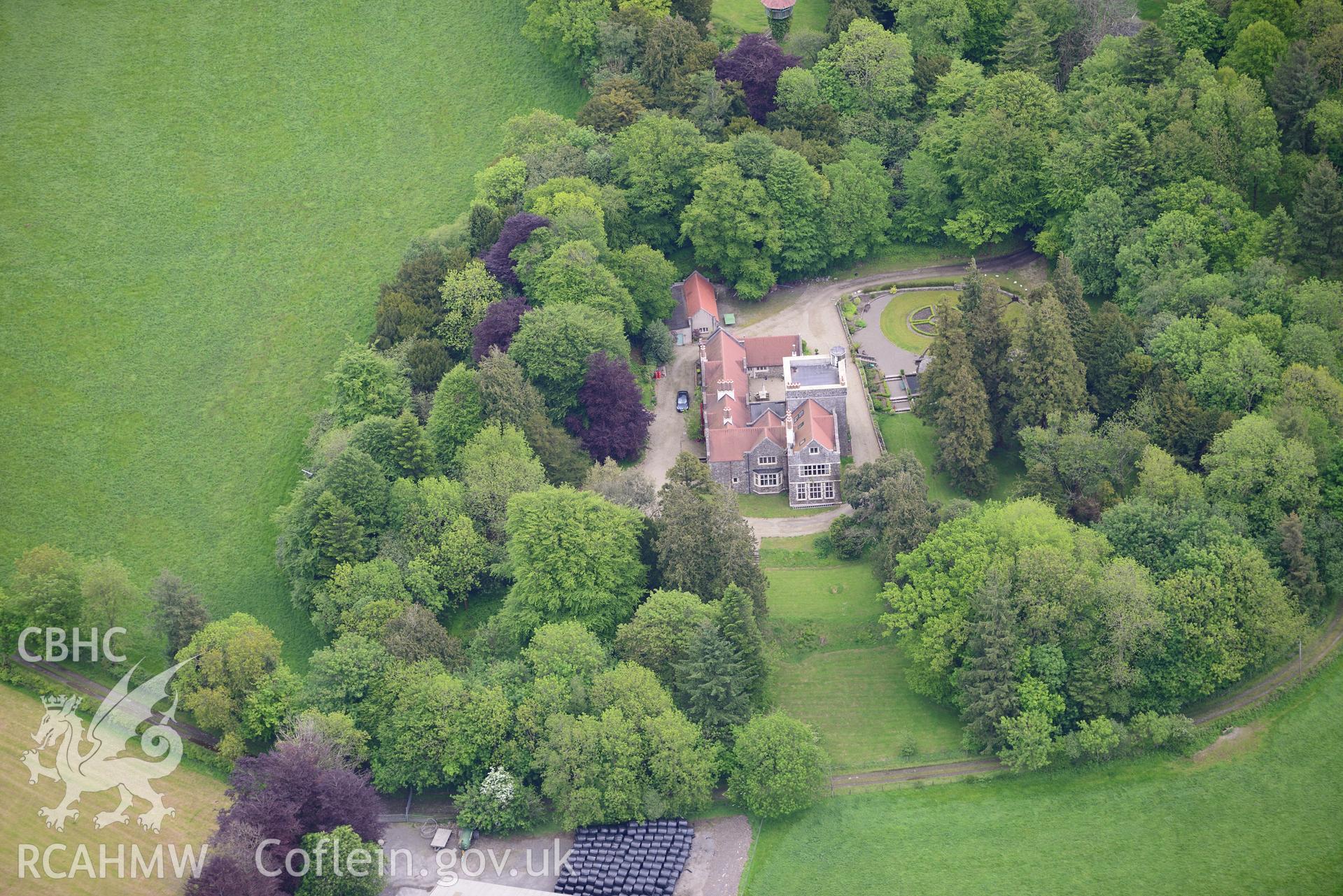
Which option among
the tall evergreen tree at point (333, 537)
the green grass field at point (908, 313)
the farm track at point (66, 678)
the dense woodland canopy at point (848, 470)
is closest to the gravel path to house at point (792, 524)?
the dense woodland canopy at point (848, 470)

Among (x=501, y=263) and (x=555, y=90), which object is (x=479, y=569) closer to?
(x=501, y=263)

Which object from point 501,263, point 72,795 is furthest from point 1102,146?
point 72,795

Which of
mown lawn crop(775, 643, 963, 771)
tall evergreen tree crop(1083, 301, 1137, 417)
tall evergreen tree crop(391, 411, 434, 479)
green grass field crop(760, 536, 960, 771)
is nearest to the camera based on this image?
mown lawn crop(775, 643, 963, 771)

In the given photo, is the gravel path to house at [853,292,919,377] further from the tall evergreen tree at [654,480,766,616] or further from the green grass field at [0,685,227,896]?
the green grass field at [0,685,227,896]

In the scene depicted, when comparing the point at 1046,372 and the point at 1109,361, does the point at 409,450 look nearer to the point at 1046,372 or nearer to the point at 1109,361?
the point at 1046,372

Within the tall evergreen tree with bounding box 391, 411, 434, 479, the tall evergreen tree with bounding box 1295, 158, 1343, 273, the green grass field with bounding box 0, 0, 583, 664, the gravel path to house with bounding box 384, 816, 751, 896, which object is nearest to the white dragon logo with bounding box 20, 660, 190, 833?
the green grass field with bounding box 0, 0, 583, 664
